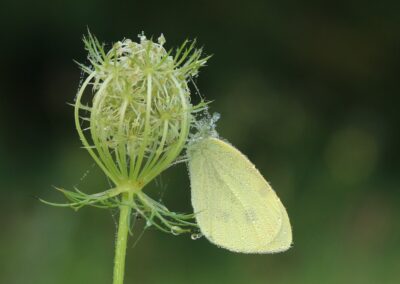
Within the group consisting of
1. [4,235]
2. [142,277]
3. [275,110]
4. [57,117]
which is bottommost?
[142,277]

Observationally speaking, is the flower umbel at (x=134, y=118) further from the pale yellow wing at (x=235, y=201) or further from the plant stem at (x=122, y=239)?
the pale yellow wing at (x=235, y=201)

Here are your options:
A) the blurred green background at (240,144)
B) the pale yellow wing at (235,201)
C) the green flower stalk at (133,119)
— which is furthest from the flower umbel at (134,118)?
the blurred green background at (240,144)

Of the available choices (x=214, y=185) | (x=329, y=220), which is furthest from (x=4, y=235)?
(x=214, y=185)

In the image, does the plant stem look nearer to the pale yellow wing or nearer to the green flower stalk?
the green flower stalk

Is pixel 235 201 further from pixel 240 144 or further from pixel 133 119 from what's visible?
pixel 240 144

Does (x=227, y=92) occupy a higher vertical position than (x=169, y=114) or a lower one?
higher

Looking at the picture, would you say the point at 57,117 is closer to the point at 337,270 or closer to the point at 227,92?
the point at 227,92
